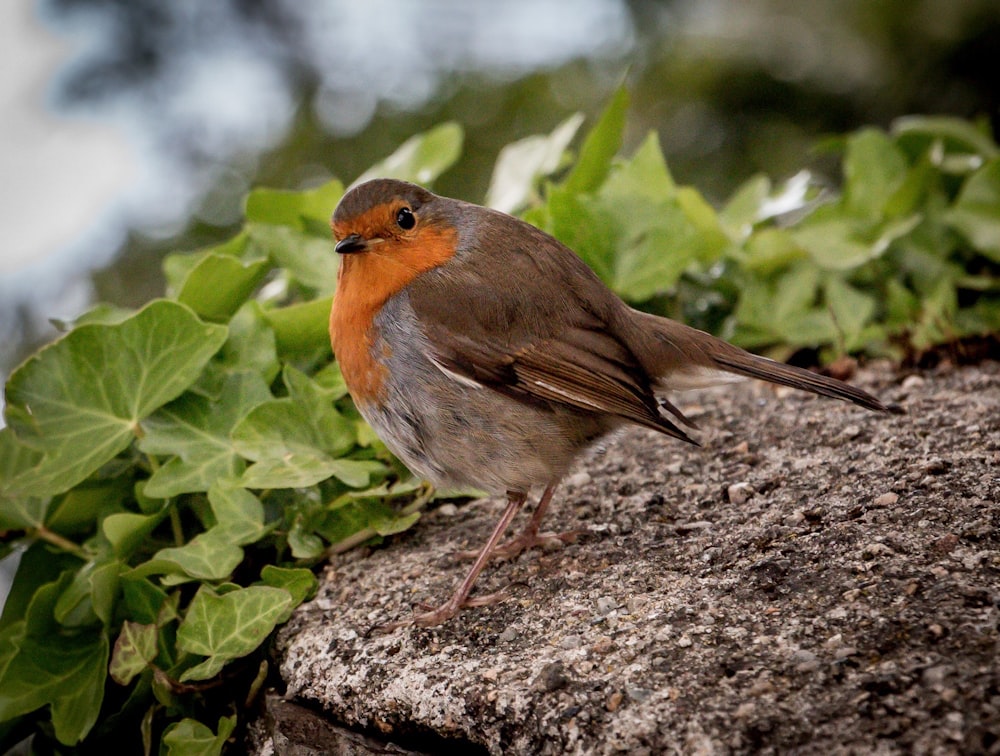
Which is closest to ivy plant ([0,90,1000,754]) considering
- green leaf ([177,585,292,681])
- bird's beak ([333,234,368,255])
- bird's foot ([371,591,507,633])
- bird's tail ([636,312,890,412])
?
green leaf ([177,585,292,681])

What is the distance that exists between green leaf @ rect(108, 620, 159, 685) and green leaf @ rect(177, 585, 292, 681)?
0.07m

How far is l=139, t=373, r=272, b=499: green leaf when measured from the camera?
265 centimetres

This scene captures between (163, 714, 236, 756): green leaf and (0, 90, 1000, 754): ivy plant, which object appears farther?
(0, 90, 1000, 754): ivy plant

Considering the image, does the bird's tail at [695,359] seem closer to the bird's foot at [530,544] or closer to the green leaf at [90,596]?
the bird's foot at [530,544]

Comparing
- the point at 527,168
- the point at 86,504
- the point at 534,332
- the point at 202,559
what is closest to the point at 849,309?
the point at 527,168

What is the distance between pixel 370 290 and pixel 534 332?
16.7 inches

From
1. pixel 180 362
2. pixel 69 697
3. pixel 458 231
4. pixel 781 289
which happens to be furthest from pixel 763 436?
pixel 69 697

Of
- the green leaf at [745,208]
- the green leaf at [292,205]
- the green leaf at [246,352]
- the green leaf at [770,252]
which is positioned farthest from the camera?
the green leaf at [745,208]

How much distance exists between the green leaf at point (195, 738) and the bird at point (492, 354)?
1.68 feet

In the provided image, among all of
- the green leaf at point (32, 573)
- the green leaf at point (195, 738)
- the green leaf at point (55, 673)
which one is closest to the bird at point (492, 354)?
the green leaf at point (195, 738)

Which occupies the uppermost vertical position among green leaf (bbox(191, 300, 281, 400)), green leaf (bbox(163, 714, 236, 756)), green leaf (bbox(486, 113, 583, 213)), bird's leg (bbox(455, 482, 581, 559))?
green leaf (bbox(191, 300, 281, 400))

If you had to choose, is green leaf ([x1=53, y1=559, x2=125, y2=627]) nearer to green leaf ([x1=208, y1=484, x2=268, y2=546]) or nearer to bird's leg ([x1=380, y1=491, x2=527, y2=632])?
green leaf ([x1=208, y1=484, x2=268, y2=546])

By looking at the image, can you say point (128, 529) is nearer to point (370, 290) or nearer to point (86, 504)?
point (86, 504)

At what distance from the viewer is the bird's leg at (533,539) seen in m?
2.62
